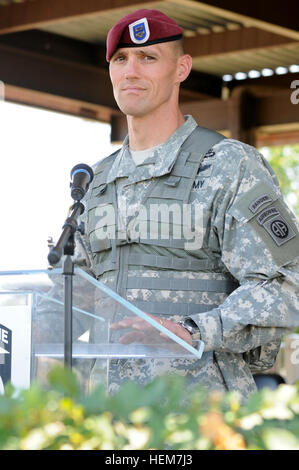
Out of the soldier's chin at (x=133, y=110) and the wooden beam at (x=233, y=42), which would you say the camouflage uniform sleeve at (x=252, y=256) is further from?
the wooden beam at (x=233, y=42)

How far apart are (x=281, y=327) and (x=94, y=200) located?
2.43 feet

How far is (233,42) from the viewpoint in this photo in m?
8.66

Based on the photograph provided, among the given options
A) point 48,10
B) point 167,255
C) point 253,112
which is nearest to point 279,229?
point 167,255

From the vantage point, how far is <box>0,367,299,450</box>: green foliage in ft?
3.21

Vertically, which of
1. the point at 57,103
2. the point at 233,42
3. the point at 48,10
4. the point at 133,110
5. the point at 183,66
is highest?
the point at 233,42

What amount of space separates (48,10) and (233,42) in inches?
82.6

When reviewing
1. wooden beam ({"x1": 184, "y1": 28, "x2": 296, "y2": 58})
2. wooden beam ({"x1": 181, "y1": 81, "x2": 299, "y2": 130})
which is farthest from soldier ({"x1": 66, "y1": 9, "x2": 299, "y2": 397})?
wooden beam ({"x1": 181, "y1": 81, "x2": 299, "y2": 130})

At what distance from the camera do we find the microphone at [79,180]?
210 cm

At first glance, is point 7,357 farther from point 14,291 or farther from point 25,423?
point 25,423

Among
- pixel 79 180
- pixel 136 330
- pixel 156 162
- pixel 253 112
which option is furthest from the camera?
pixel 253 112

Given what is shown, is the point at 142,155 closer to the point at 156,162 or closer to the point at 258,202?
the point at 156,162

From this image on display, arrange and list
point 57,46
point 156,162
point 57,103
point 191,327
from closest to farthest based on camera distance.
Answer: point 191,327 < point 156,162 < point 57,46 < point 57,103

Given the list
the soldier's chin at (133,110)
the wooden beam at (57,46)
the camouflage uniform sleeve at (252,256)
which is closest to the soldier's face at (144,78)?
the soldier's chin at (133,110)

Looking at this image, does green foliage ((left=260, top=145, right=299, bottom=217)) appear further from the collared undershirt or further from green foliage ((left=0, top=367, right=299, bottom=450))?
green foliage ((left=0, top=367, right=299, bottom=450))
